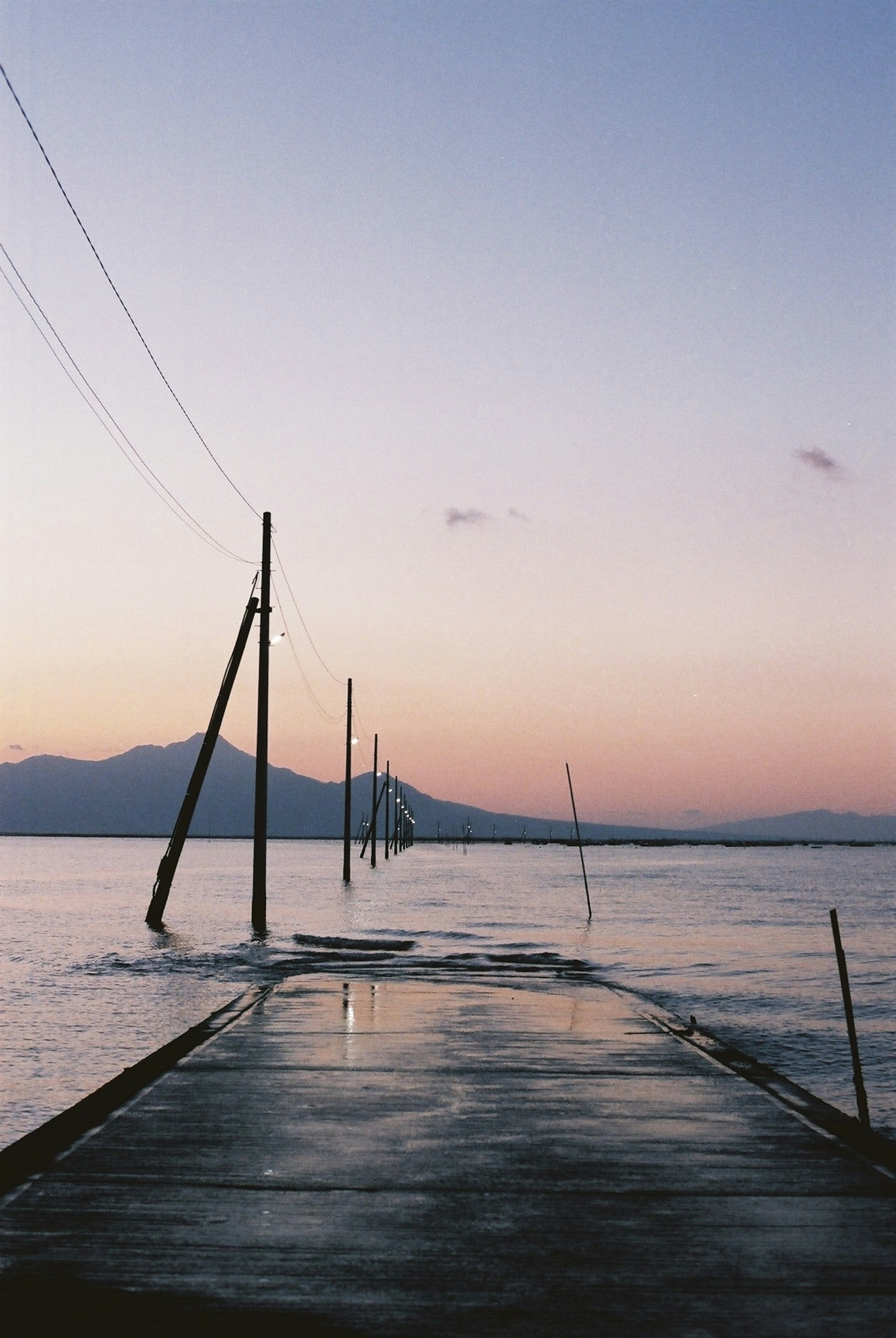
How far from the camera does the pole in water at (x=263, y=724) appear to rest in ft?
99.8

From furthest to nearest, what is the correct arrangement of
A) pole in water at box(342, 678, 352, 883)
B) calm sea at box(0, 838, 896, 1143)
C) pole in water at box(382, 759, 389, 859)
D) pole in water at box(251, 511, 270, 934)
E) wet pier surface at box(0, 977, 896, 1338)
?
pole in water at box(382, 759, 389, 859) < pole in water at box(342, 678, 352, 883) < pole in water at box(251, 511, 270, 934) < calm sea at box(0, 838, 896, 1143) < wet pier surface at box(0, 977, 896, 1338)

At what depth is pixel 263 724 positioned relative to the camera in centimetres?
3048

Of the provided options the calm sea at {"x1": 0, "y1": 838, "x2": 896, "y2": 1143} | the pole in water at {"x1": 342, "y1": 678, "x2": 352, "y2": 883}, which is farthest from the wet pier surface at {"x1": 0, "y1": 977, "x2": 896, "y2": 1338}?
the pole in water at {"x1": 342, "y1": 678, "x2": 352, "y2": 883}

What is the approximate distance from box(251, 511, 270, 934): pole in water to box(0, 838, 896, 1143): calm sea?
112 cm

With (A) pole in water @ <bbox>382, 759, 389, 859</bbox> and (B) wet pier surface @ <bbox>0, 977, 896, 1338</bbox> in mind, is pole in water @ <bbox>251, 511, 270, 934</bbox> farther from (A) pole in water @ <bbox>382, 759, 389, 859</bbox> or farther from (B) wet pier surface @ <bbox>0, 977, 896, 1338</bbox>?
(A) pole in water @ <bbox>382, 759, 389, 859</bbox>

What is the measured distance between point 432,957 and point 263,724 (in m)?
8.24

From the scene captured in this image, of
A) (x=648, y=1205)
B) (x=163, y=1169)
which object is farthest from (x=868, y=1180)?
(x=163, y=1169)

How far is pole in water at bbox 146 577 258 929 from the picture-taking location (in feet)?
102

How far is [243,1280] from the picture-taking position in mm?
4883

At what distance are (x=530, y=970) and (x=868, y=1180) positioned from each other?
53.0 ft

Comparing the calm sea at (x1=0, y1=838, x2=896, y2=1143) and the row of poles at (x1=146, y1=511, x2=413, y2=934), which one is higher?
the row of poles at (x1=146, y1=511, x2=413, y2=934)

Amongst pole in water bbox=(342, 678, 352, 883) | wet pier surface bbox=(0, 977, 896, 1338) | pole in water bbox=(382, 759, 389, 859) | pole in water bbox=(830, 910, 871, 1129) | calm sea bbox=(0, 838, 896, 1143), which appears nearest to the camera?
wet pier surface bbox=(0, 977, 896, 1338)

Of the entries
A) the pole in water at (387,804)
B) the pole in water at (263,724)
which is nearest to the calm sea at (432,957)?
the pole in water at (263,724)

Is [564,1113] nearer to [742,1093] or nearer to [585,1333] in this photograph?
[742,1093]
